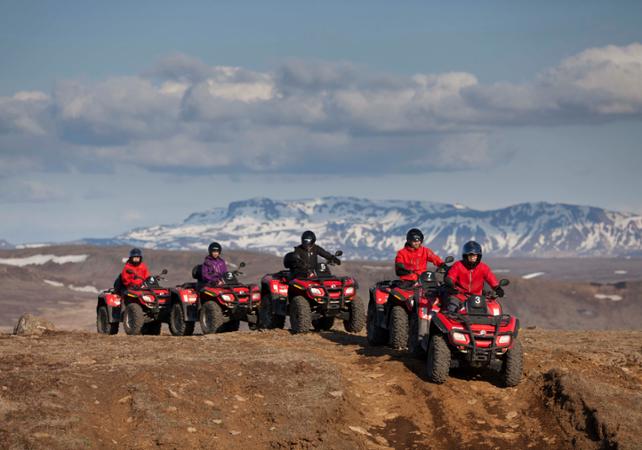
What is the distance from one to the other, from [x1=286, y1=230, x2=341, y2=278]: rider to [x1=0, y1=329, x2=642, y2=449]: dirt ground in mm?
5560

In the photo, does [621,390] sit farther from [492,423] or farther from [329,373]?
[329,373]

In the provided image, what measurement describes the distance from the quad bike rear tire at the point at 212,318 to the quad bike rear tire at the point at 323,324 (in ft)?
8.41

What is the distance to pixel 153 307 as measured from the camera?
31641mm

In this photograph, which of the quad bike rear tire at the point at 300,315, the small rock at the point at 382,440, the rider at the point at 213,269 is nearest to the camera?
the small rock at the point at 382,440

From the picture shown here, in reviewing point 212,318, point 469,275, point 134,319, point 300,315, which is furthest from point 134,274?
point 469,275

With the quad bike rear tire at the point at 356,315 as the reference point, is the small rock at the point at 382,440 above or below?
below

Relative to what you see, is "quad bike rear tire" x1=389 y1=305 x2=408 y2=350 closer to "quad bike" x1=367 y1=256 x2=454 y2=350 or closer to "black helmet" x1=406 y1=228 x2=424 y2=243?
"quad bike" x1=367 y1=256 x2=454 y2=350

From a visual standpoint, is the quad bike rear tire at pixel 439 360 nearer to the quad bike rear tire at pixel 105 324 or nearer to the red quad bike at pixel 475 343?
the red quad bike at pixel 475 343

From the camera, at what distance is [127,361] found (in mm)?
20641

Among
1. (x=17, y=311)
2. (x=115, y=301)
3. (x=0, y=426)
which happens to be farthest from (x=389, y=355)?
(x=17, y=311)

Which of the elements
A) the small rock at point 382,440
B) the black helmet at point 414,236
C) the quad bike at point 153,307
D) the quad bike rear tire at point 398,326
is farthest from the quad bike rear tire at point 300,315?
the small rock at point 382,440

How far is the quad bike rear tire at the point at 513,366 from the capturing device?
1930 cm

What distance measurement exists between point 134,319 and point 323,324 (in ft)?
19.7

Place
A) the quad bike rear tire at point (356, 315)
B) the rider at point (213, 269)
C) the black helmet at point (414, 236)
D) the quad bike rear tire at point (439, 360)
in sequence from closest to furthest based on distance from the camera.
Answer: the quad bike rear tire at point (439, 360)
the black helmet at point (414, 236)
the quad bike rear tire at point (356, 315)
the rider at point (213, 269)
